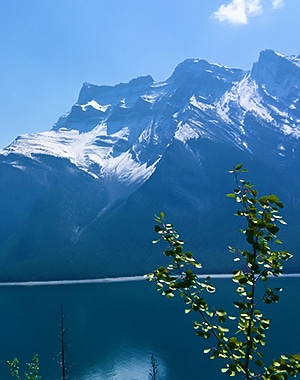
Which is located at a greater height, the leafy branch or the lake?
the lake

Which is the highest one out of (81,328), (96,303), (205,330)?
(96,303)

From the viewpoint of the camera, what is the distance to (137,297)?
19412 centimetres

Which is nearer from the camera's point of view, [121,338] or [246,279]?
[246,279]

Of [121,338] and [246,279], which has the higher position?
[121,338]

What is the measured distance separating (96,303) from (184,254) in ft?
599

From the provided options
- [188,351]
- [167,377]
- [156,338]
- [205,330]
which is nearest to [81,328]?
[156,338]

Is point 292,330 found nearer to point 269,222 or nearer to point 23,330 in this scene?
point 23,330

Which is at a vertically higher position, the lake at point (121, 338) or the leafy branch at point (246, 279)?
the lake at point (121, 338)

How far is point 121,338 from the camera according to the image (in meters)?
118

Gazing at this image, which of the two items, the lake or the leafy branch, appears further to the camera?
the lake

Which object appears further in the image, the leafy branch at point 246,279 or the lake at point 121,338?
the lake at point 121,338

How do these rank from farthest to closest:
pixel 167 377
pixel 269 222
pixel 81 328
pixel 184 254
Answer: pixel 81 328 < pixel 167 377 < pixel 184 254 < pixel 269 222

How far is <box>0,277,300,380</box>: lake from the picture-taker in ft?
294

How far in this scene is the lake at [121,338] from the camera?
89.6 m
